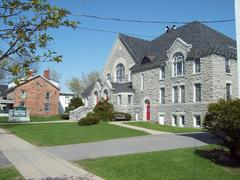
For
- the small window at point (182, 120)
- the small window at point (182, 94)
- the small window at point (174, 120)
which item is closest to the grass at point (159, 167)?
the small window at point (182, 120)

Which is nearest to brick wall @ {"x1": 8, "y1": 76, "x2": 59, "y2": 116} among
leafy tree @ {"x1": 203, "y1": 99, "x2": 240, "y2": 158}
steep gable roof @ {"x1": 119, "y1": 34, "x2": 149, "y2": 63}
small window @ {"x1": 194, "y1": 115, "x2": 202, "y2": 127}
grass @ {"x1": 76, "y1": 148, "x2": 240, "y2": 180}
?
steep gable roof @ {"x1": 119, "y1": 34, "x2": 149, "y2": 63}

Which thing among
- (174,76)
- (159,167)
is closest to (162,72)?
(174,76)

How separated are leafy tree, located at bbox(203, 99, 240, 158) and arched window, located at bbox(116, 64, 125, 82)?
34065mm

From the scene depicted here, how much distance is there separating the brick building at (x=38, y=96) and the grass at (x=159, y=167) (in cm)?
5309

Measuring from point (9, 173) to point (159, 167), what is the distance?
5054mm

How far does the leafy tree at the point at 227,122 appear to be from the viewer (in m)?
11.6

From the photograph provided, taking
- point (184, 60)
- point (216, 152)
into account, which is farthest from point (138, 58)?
point (216, 152)

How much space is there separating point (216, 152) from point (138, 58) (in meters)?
30.8

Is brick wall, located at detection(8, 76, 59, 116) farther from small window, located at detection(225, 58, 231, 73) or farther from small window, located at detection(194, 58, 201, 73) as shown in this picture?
small window, located at detection(225, 58, 231, 73)

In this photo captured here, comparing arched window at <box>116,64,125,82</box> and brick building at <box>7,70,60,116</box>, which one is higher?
arched window at <box>116,64,125,82</box>

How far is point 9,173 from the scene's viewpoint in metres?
10.2

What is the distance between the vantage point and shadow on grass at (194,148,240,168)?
40.4 feet

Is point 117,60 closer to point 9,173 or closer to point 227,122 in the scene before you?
point 227,122

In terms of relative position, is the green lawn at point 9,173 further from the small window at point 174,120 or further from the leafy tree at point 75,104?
the leafy tree at point 75,104
